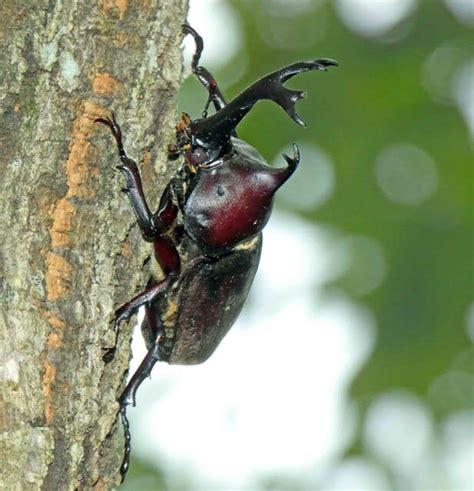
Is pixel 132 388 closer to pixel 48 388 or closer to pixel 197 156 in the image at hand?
pixel 197 156

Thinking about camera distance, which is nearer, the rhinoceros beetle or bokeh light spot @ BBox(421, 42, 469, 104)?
the rhinoceros beetle

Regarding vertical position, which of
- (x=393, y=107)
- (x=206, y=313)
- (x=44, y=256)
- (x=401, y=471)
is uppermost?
(x=44, y=256)

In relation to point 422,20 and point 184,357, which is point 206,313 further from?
point 422,20

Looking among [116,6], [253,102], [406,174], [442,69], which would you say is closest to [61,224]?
[116,6]

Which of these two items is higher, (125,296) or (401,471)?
(125,296)

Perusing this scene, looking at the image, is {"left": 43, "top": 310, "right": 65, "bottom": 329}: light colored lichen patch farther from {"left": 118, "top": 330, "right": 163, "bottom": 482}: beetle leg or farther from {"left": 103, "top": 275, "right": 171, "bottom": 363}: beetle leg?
{"left": 118, "top": 330, "right": 163, "bottom": 482}: beetle leg

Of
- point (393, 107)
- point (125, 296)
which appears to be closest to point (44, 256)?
point (125, 296)

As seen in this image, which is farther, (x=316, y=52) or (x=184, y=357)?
(x=316, y=52)

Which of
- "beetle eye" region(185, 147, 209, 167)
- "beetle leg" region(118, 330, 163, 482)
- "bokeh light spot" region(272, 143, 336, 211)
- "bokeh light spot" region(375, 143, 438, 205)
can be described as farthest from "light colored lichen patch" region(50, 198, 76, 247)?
"bokeh light spot" region(375, 143, 438, 205)
